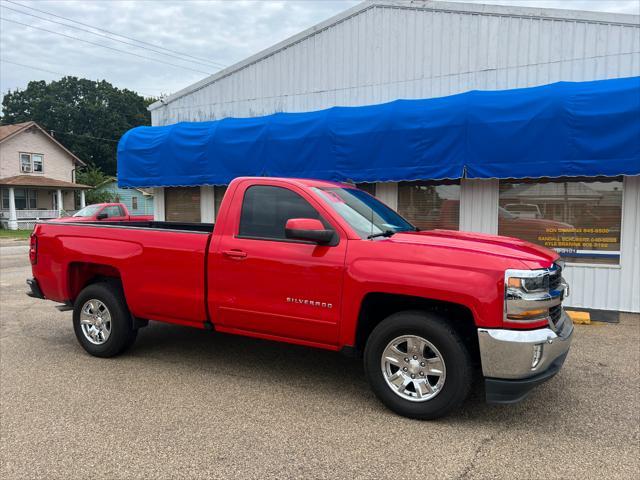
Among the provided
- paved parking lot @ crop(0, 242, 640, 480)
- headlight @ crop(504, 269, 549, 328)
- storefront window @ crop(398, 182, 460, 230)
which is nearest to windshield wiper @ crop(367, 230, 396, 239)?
headlight @ crop(504, 269, 549, 328)

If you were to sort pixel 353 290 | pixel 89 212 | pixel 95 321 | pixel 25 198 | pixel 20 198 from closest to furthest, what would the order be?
pixel 353 290
pixel 95 321
pixel 89 212
pixel 20 198
pixel 25 198

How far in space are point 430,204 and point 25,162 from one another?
128ft

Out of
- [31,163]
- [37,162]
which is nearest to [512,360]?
[31,163]

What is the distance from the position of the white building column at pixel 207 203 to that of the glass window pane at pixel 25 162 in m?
33.8

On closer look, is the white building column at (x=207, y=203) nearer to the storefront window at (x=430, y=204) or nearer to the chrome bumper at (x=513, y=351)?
the storefront window at (x=430, y=204)

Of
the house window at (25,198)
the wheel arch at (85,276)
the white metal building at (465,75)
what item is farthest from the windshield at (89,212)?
the house window at (25,198)

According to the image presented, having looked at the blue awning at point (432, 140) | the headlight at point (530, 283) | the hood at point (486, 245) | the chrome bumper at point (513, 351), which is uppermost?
the blue awning at point (432, 140)

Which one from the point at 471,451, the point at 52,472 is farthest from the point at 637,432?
the point at 52,472

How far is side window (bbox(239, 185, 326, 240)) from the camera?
15.4 feet

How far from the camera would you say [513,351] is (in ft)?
12.0

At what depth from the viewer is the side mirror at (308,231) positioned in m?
4.19

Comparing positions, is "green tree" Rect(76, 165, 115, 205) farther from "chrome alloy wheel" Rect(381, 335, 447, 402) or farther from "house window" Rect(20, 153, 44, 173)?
"chrome alloy wheel" Rect(381, 335, 447, 402)

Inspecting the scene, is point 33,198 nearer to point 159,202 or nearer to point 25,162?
point 25,162

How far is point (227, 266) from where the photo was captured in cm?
476
